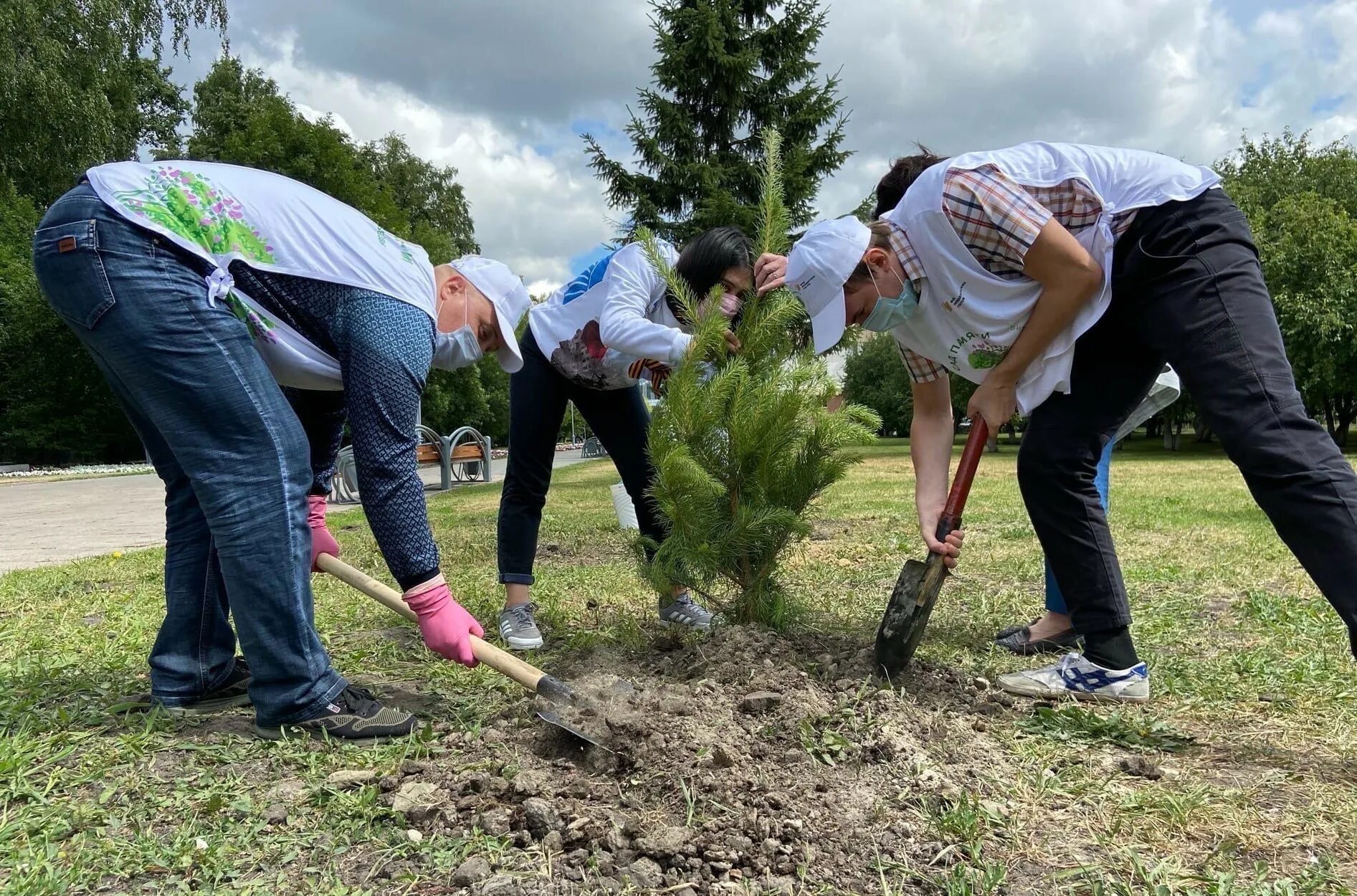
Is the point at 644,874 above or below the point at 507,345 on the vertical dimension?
below

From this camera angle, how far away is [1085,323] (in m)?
2.28

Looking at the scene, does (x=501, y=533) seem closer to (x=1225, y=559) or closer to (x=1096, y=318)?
(x=1096, y=318)

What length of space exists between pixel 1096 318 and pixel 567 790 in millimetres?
1852

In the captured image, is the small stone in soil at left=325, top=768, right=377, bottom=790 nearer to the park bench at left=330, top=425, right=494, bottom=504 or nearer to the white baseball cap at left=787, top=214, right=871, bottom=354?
the white baseball cap at left=787, top=214, right=871, bottom=354

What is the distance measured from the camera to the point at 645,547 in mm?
3191

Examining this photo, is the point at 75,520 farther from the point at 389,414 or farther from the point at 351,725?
the point at 389,414

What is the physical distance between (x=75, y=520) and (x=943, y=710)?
10311 mm

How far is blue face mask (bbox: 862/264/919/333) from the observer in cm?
248

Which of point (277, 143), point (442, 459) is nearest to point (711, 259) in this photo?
point (442, 459)

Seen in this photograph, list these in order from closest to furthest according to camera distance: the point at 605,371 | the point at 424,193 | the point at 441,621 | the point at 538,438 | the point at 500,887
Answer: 1. the point at 500,887
2. the point at 441,621
3. the point at 605,371
4. the point at 538,438
5. the point at 424,193

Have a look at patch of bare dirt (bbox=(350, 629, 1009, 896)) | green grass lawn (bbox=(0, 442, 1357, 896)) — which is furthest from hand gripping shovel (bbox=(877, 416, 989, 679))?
green grass lawn (bbox=(0, 442, 1357, 896))

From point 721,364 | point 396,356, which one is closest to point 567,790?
point 396,356

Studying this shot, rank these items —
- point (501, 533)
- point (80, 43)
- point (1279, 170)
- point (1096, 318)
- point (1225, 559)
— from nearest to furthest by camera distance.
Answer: point (1096, 318) → point (501, 533) → point (1225, 559) → point (80, 43) → point (1279, 170)

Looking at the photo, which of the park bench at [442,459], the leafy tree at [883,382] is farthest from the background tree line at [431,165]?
the leafy tree at [883,382]
